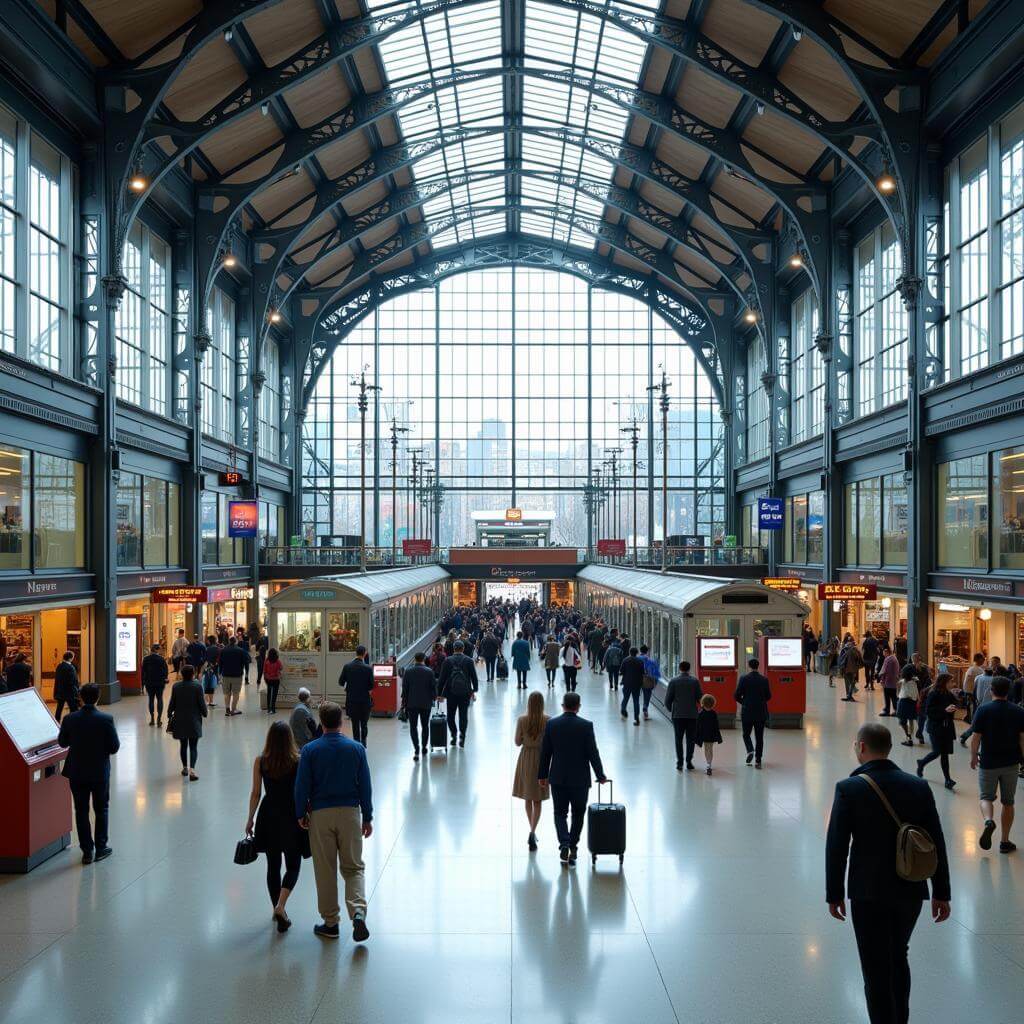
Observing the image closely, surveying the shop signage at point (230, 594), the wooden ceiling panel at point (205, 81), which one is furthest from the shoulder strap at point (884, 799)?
the shop signage at point (230, 594)

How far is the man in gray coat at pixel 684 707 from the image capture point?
13.9m

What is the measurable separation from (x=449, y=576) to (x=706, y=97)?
2608 cm

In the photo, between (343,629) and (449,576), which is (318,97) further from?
(449,576)

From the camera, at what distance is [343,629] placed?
811 inches

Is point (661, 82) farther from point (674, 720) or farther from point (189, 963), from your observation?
point (189, 963)

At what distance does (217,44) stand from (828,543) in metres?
24.9

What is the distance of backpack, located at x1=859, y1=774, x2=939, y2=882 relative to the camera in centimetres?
487

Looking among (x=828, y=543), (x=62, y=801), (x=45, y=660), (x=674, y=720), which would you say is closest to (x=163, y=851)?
(x=62, y=801)

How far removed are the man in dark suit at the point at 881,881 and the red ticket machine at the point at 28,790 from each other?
7296mm

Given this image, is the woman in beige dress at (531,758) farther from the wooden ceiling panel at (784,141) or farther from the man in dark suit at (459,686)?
the wooden ceiling panel at (784,141)

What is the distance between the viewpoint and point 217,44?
85.4ft

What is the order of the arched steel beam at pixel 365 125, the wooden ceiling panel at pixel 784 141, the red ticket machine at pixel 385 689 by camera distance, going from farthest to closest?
1. the arched steel beam at pixel 365 125
2. the wooden ceiling panel at pixel 784 141
3. the red ticket machine at pixel 385 689

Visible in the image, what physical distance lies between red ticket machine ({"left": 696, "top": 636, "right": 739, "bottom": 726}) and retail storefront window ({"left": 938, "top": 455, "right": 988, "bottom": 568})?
8248 mm

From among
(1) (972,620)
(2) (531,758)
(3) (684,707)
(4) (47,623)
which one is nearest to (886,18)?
(1) (972,620)
